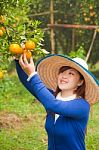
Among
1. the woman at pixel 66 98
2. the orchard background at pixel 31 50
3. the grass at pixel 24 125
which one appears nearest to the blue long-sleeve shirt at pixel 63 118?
the woman at pixel 66 98

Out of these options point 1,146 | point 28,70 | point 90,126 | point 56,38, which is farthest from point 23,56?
point 56,38

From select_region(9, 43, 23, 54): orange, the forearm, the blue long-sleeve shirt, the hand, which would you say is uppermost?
select_region(9, 43, 23, 54): orange

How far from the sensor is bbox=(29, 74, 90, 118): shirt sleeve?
2709 mm

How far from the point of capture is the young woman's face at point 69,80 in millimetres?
2836

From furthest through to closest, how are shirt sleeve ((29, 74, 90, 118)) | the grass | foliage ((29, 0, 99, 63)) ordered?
foliage ((29, 0, 99, 63)) < the grass < shirt sleeve ((29, 74, 90, 118))

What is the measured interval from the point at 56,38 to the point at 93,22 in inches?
64.0

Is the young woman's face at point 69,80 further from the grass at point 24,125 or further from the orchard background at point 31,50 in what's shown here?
the grass at point 24,125

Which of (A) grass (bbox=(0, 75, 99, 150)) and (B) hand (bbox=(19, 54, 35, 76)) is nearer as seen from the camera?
(B) hand (bbox=(19, 54, 35, 76))

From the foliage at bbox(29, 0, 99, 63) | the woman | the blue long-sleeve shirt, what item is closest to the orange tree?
the woman

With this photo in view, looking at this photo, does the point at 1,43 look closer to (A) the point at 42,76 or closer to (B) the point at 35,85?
(A) the point at 42,76

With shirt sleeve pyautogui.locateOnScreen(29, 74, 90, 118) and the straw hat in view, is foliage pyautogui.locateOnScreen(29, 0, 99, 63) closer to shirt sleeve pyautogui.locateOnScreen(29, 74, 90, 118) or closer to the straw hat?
the straw hat

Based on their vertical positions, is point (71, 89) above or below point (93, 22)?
above

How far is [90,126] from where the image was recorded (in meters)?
6.53

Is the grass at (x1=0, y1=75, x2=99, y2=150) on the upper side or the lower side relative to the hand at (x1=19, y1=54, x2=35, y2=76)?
lower
